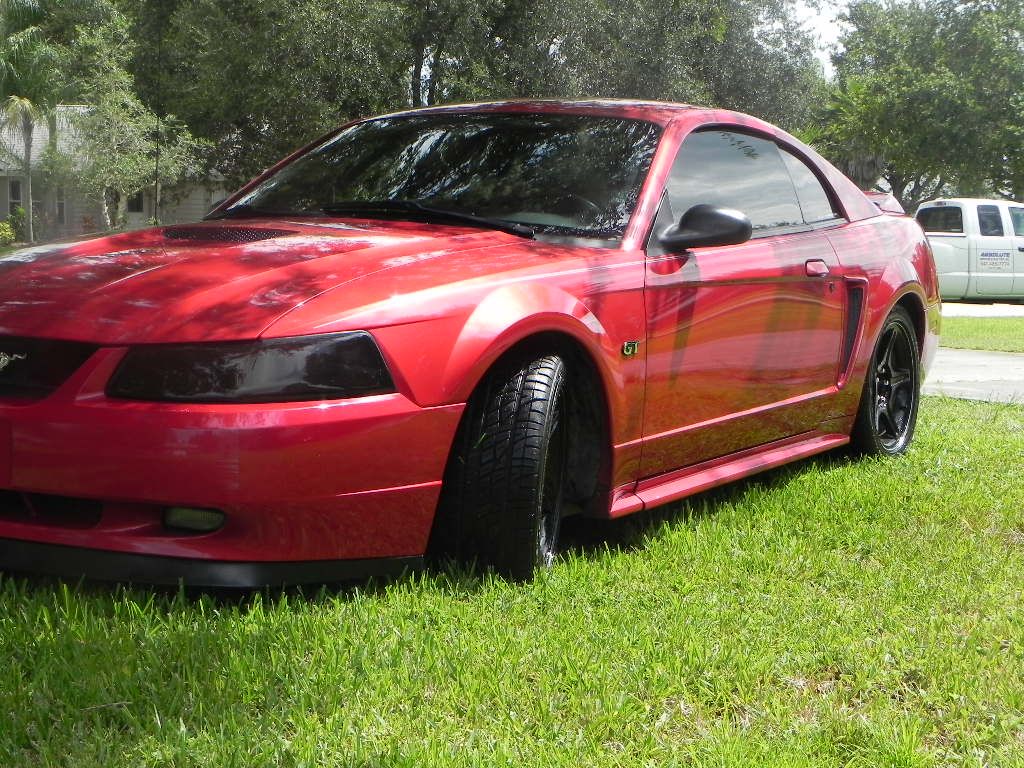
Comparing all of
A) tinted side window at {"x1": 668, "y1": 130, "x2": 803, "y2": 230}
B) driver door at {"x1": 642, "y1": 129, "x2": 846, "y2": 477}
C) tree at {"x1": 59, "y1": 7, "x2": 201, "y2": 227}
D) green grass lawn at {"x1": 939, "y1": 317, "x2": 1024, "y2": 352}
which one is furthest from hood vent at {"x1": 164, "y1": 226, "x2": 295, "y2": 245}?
tree at {"x1": 59, "y1": 7, "x2": 201, "y2": 227}

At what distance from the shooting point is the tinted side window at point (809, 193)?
515cm

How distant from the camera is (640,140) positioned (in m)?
4.38

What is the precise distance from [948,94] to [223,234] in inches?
1331

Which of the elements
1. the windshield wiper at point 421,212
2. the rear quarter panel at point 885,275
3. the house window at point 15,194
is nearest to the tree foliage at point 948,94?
the house window at point 15,194

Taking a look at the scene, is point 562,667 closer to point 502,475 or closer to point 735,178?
point 502,475

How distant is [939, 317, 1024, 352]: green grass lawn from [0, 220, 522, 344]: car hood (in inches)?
394

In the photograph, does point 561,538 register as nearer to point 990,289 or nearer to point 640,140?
point 640,140

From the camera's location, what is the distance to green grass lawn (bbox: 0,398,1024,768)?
246cm

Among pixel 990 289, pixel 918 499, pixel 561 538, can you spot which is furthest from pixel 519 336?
pixel 990 289

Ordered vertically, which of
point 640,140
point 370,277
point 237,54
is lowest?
point 370,277

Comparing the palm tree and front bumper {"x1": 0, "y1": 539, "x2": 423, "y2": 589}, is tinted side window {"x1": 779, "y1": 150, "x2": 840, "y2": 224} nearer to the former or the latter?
front bumper {"x1": 0, "y1": 539, "x2": 423, "y2": 589}

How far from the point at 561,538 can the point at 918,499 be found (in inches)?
58.0

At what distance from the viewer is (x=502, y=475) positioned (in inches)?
133

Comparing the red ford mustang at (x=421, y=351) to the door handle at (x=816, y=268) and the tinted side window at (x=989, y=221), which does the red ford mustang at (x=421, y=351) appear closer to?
the door handle at (x=816, y=268)
